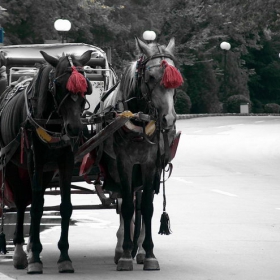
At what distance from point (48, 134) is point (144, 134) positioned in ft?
3.07

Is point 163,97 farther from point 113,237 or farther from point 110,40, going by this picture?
point 110,40

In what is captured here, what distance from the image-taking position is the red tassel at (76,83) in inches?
388

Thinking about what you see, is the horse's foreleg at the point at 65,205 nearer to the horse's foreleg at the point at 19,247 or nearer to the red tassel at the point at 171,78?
the horse's foreleg at the point at 19,247

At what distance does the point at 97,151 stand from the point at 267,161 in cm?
1931

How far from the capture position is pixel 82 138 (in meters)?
11.3

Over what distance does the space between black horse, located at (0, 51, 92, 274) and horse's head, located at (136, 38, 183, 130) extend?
0.58 m

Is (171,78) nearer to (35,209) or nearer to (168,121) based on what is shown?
(168,121)

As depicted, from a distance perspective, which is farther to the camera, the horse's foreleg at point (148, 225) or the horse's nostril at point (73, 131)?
the horse's foreleg at point (148, 225)

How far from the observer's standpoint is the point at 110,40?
2137 inches

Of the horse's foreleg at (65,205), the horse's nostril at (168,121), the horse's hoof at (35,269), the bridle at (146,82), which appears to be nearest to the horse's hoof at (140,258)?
the horse's foreleg at (65,205)

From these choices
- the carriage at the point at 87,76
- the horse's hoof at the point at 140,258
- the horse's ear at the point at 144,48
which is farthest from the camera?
the carriage at the point at 87,76

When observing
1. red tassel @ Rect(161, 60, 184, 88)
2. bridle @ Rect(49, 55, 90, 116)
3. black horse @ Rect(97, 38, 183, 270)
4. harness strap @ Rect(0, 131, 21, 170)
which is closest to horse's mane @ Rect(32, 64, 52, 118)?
bridle @ Rect(49, 55, 90, 116)

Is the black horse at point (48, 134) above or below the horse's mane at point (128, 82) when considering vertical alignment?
below

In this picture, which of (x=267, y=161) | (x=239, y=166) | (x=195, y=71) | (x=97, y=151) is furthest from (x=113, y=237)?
(x=195, y=71)
